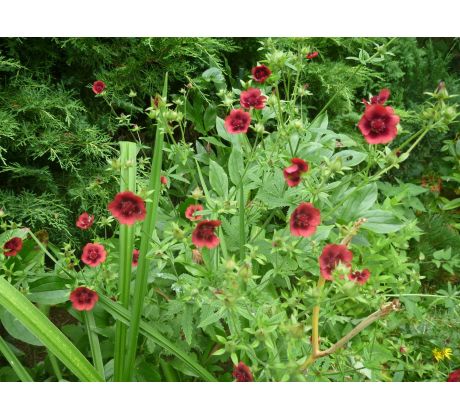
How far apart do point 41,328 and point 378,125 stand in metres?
0.81

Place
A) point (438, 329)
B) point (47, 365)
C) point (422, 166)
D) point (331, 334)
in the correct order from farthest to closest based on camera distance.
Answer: point (422, 166), point (438, 329), point (331, 334), point (47, 365)

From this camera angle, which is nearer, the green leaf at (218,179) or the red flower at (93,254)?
the red flower at (93,254)

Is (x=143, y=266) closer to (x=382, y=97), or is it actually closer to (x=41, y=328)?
(x=41, y=328)

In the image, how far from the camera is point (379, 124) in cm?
105

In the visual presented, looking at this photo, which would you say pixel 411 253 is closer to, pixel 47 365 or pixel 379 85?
pixel 379 85

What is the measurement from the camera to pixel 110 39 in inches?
74.8

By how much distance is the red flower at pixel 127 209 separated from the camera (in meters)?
1.00

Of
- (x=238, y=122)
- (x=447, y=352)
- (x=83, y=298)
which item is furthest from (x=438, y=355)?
(x=83, y=298)

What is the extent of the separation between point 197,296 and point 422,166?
176 cm

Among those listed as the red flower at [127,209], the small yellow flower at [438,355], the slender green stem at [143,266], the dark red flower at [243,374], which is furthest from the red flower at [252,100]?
the small yellow flower at [438,355]

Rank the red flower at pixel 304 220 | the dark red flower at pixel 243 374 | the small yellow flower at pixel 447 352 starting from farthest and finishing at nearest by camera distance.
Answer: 1. the small yellow flower at pixel 447 352
2. the red flower at pixel 304 220
3. the dark red flower at pixel 243 374

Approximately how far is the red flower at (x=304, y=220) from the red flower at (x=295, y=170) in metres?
0.05

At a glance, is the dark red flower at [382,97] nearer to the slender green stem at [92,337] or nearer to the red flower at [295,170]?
the red flower at [295,170]

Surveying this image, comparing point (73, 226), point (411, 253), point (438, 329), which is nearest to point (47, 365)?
point (73, 226)
